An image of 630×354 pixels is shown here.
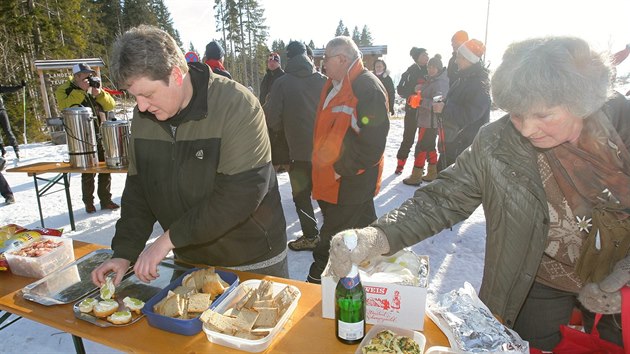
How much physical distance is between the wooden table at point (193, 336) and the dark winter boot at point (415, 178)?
525 cm

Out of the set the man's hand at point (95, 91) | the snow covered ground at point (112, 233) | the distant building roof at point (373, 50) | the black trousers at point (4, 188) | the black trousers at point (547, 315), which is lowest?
the snow covered ground at point (112, 233)

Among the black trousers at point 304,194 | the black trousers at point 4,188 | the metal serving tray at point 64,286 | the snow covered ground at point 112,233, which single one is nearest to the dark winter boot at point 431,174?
the snow covered ground at point 112,233

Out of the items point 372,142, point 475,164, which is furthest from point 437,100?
point 475,164

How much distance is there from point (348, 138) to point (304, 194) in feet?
4.39

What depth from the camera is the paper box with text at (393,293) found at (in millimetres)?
1357

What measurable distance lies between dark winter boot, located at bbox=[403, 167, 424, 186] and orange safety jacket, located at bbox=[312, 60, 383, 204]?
133 inches

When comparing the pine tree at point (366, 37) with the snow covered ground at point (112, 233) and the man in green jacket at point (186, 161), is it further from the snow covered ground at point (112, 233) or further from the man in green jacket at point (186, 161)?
the man in green jacket at point (186, 161)

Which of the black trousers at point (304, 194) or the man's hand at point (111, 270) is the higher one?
the man's hand at point (111, 270)

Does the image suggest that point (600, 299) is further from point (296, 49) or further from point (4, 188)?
point (4, 188)

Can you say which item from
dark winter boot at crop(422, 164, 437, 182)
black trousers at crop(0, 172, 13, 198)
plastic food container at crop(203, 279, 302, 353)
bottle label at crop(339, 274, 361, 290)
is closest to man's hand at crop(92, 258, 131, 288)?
plastic food container at crop(203, 279, 302, 353)

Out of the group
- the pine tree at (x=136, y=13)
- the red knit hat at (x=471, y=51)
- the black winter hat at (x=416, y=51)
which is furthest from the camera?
the pine tree at (x=136, y=13)

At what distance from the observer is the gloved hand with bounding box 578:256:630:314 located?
4.49ft

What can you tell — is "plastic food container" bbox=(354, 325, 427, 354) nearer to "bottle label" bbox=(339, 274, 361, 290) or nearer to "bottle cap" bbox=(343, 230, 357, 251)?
"bottle label" bbox=(339, 274, 361, 290)

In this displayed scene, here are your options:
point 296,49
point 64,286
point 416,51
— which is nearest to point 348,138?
point 296,49
